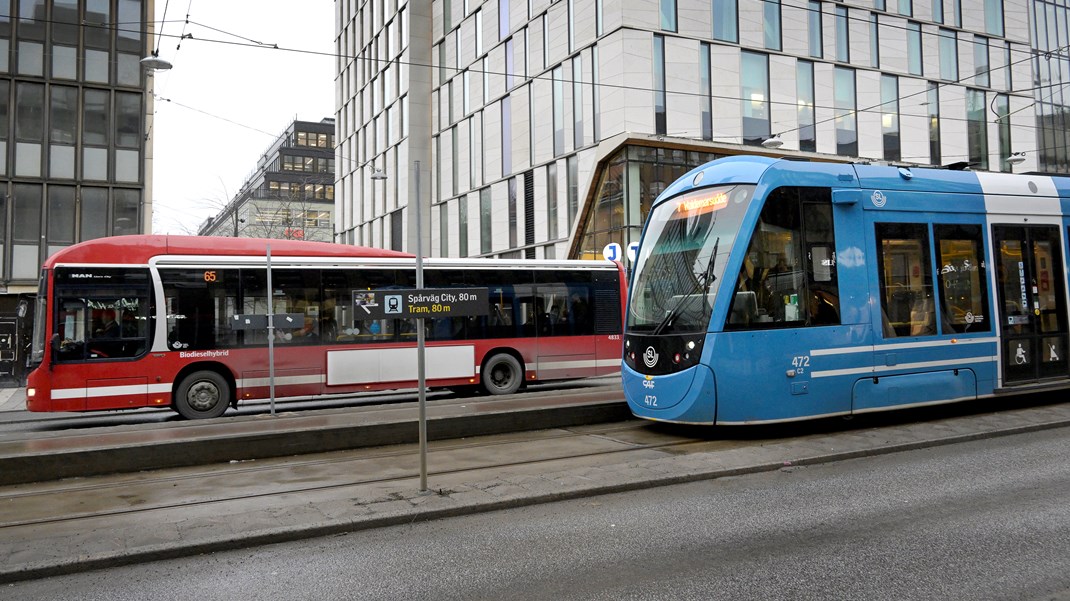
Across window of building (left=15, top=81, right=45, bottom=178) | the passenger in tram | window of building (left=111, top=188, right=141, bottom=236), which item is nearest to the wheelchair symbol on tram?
the passenger in tram

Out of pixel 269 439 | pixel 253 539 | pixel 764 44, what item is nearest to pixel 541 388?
pixel 269 439

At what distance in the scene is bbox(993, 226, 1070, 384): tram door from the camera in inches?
418

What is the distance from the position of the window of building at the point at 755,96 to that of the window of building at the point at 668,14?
3.33 meters

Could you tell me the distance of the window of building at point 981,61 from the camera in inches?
1372

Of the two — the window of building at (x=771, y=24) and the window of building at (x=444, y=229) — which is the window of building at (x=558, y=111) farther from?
the window of building at (x=444, y=229)

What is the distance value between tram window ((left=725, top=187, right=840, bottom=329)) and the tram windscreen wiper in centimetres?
33

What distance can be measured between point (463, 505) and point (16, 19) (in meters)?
32.3

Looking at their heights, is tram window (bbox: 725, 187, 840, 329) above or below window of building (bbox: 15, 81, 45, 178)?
below

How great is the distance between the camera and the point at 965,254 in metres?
10.3

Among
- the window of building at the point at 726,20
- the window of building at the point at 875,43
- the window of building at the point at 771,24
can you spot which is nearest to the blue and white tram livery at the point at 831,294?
the window of building at the point at 726,20

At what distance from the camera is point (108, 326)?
1247 centimetres

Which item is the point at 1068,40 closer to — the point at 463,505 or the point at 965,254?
the point at 965,254

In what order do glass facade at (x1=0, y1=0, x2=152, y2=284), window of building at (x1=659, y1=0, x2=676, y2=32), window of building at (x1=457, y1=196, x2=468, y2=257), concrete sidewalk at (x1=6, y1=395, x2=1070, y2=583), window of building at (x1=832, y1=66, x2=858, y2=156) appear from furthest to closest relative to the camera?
1. window of building at (x1=457, y1=196, x2=468, y2=257)
2. window of building at (x1=832, y1=66, x2=858, y2=156)
3. glass facade at (x1=0, y1=0, x2=152, y2=284)
4. window of building at (x1=659, y1=0, x2=676, y2=32)
5. concrete sidewalk at (x1=6, y1=395, x2=1070, y2=583)

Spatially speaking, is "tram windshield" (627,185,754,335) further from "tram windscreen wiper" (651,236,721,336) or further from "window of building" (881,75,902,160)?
A: "window of building" (881,75,902,160)
